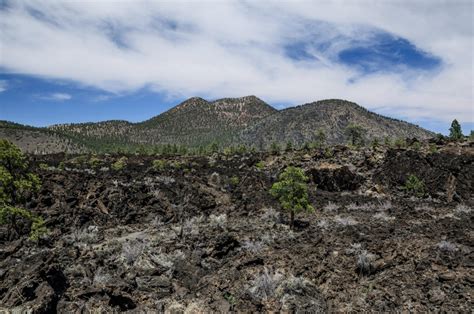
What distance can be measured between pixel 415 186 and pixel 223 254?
67.4 feet

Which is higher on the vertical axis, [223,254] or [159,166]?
[159,166]

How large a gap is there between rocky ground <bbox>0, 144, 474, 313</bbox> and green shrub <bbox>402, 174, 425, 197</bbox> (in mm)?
4052

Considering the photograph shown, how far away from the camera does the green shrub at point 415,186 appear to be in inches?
1090

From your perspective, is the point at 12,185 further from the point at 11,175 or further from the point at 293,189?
the point at 293,189

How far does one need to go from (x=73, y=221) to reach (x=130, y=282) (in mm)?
8272

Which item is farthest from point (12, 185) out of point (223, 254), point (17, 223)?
point (223, 254)

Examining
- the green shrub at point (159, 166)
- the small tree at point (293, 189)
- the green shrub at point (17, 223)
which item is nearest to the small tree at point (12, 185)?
the green shrub at point (17, 223)

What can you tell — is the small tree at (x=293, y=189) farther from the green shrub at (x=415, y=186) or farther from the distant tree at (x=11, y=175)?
the green shrub at (x=415, y=186)

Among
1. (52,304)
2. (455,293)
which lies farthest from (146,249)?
(455,293)

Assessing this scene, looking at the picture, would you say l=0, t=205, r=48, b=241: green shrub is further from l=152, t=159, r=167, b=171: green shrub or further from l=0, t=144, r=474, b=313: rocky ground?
l=152, t=159, r=167, b=171: green shrub

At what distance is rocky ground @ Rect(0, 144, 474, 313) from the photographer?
937 centimetres

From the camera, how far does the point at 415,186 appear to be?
1089 inches

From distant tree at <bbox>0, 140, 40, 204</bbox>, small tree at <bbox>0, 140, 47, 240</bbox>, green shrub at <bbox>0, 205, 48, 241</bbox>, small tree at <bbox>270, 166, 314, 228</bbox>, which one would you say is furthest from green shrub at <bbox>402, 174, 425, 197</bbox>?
distant tree at <bbox>0, 140, 40, 204</bbox>

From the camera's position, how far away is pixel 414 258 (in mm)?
10969
